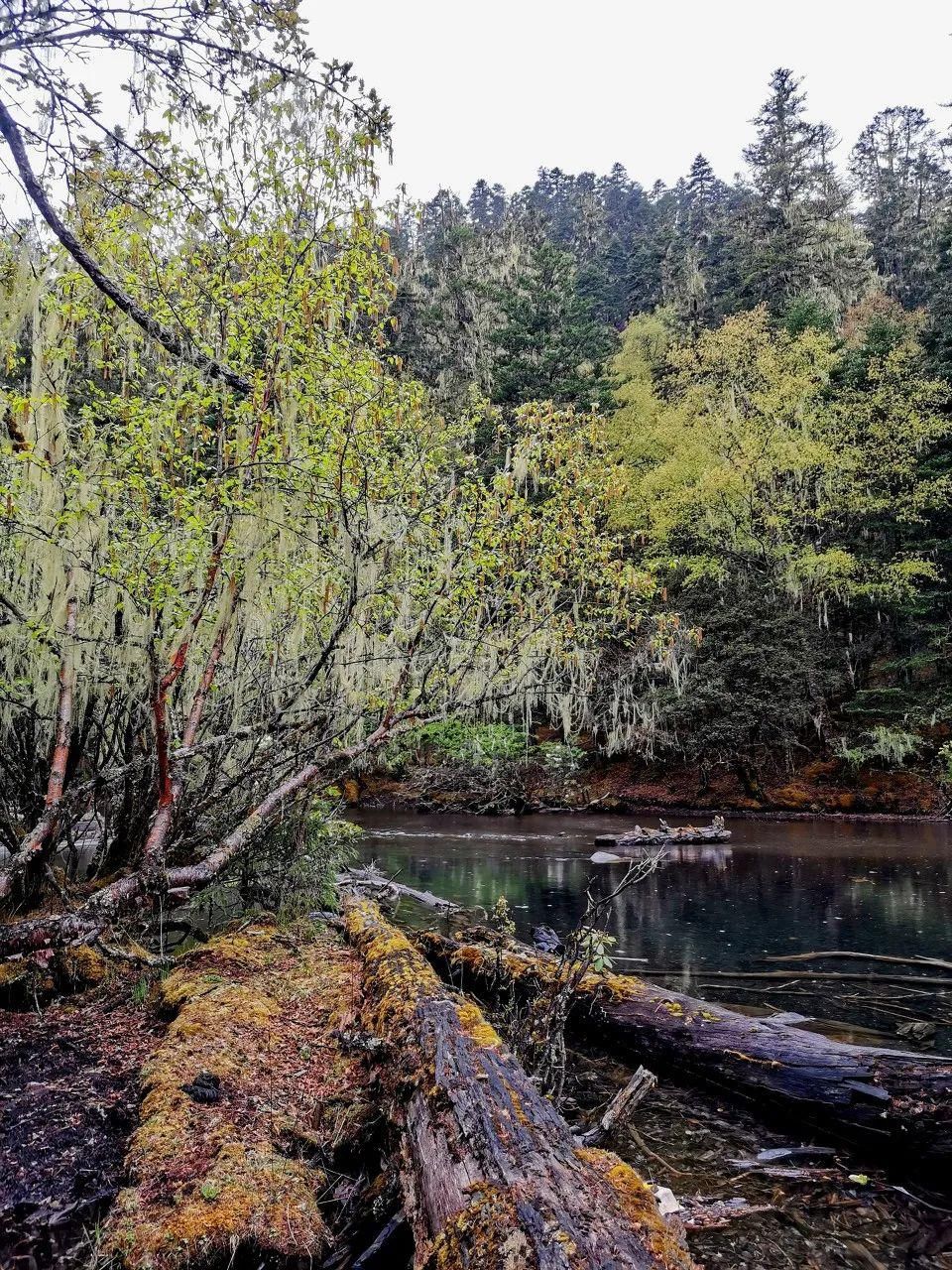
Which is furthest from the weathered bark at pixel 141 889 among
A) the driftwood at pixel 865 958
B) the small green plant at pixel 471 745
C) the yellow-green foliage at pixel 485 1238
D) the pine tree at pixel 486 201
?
the pine tree at pixel 486 201

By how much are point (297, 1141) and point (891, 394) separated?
30305 mm

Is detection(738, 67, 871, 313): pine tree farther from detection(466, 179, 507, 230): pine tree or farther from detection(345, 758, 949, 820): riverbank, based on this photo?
detection(466, 179, 507, 230): pine tree

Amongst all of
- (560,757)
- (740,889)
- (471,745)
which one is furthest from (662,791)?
(740,889)

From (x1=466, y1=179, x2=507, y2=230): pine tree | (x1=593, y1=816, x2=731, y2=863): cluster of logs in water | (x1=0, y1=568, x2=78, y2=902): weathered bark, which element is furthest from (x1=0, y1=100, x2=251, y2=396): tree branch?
(x1=466, y1=179, x2=507, y2=230): pine tree

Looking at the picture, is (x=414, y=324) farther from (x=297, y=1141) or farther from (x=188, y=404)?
(x=297, y=1141)

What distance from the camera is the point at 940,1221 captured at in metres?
3.89

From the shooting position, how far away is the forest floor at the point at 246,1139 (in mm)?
3141

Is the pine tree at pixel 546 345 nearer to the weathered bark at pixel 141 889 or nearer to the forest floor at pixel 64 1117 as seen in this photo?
the weathered bark at pixel 141 889

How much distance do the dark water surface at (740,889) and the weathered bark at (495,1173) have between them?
4.80 meters

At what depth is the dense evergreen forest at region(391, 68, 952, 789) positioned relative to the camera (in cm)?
2580

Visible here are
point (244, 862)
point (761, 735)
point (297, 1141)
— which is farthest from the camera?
point (761, 735)

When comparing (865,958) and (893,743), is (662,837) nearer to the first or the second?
(865,958)

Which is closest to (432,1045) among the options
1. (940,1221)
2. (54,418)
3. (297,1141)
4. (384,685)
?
(297,1141)

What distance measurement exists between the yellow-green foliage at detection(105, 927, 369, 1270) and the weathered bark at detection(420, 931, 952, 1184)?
6.72 feet
